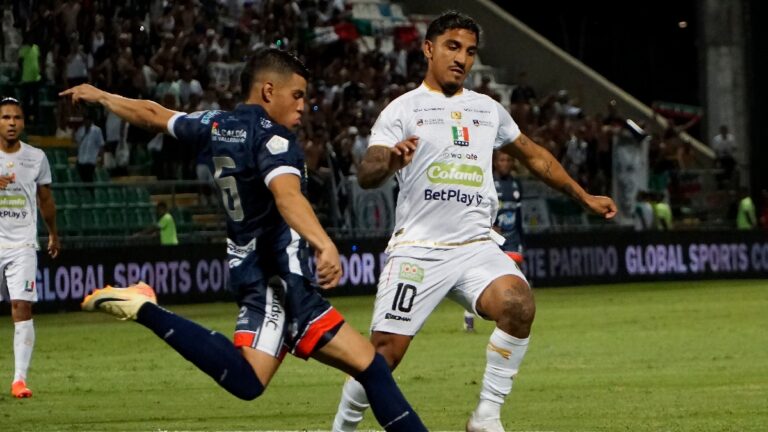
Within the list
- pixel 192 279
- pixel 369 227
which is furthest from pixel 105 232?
pixel 369 227

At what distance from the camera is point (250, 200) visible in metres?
8.47

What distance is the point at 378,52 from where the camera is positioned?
120 ft

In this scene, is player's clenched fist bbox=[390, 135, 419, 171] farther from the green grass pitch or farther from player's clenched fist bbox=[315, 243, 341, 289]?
the green grass pitch

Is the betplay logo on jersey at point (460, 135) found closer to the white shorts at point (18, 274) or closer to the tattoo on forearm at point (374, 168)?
the tattoo on forearm at point (374, 168)

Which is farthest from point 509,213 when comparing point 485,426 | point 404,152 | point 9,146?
point 404,152

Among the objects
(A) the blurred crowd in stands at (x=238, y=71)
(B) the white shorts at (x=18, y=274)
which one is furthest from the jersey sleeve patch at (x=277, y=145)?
(A) the blurred crowd in stands at (x=238, y=71)

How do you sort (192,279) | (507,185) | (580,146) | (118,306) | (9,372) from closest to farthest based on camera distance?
(118,306), (9,372), (507,185), (192,279), (580,146)

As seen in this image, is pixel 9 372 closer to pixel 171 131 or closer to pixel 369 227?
pixel 171 131

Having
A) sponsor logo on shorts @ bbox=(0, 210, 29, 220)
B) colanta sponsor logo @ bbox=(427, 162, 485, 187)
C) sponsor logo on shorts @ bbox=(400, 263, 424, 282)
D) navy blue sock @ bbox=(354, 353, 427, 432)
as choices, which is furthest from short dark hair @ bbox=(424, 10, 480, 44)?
sponsor logo on shorts @ bbox=(0, 210, 29, 220)

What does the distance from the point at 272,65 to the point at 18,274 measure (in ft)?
22.1

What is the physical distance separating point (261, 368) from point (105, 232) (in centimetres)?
1913

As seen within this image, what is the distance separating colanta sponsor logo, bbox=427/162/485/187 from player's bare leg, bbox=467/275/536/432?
2.20ft

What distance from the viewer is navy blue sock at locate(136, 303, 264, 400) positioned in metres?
8.33

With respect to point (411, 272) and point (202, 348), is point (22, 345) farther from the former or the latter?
point (202, 348)
